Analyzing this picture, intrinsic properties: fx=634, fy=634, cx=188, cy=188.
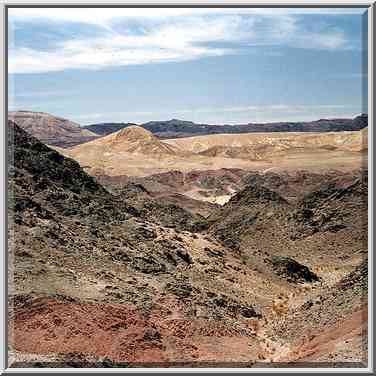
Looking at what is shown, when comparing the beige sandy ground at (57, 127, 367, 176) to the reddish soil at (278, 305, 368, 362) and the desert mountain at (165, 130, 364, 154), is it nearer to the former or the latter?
the desert mountain at (165, 130, 364, 154)

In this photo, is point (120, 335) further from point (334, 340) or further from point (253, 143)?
point (253, 143)

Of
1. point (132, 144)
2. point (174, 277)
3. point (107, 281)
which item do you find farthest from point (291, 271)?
point (132, 144)

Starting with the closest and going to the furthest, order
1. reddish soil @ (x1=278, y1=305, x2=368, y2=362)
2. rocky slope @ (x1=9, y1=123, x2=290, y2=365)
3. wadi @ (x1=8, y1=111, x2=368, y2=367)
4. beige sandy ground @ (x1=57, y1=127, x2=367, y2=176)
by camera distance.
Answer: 1. reddish soil @ (x1=278, y1=305, x2=368, y2=362)
2. wadi @ (x1=8, y1=111, x2=368, y2=367)
3. rocky slope @ (x1=9, y1=123, x2=290, y2=365)
4. beige sandy ground @ (x1=57, y1=127, x2=367, y2=176)

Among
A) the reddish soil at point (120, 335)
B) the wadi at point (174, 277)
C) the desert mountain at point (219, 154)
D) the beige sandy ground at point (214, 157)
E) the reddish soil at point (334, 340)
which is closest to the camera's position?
the reddish soil at point (334, 340)

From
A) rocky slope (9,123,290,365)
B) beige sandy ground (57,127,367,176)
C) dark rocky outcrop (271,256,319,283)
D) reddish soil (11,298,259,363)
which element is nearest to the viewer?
reddish soil (11,298,259,363)

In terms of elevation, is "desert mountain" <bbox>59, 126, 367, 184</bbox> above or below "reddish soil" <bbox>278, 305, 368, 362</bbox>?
above

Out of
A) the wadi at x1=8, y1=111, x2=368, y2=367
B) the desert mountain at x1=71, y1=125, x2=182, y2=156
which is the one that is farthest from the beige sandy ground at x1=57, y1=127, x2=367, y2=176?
the wadi at x1=8, y1=111, x2=368, y2=367

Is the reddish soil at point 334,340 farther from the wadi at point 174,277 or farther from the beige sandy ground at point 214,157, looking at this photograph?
the beige sandy ground at point 214,157

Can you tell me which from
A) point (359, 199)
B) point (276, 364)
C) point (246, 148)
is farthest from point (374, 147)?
point (246, 148)

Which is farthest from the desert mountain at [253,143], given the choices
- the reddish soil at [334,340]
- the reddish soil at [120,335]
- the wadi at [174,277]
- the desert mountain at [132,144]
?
the reddish soil at [334,340]
